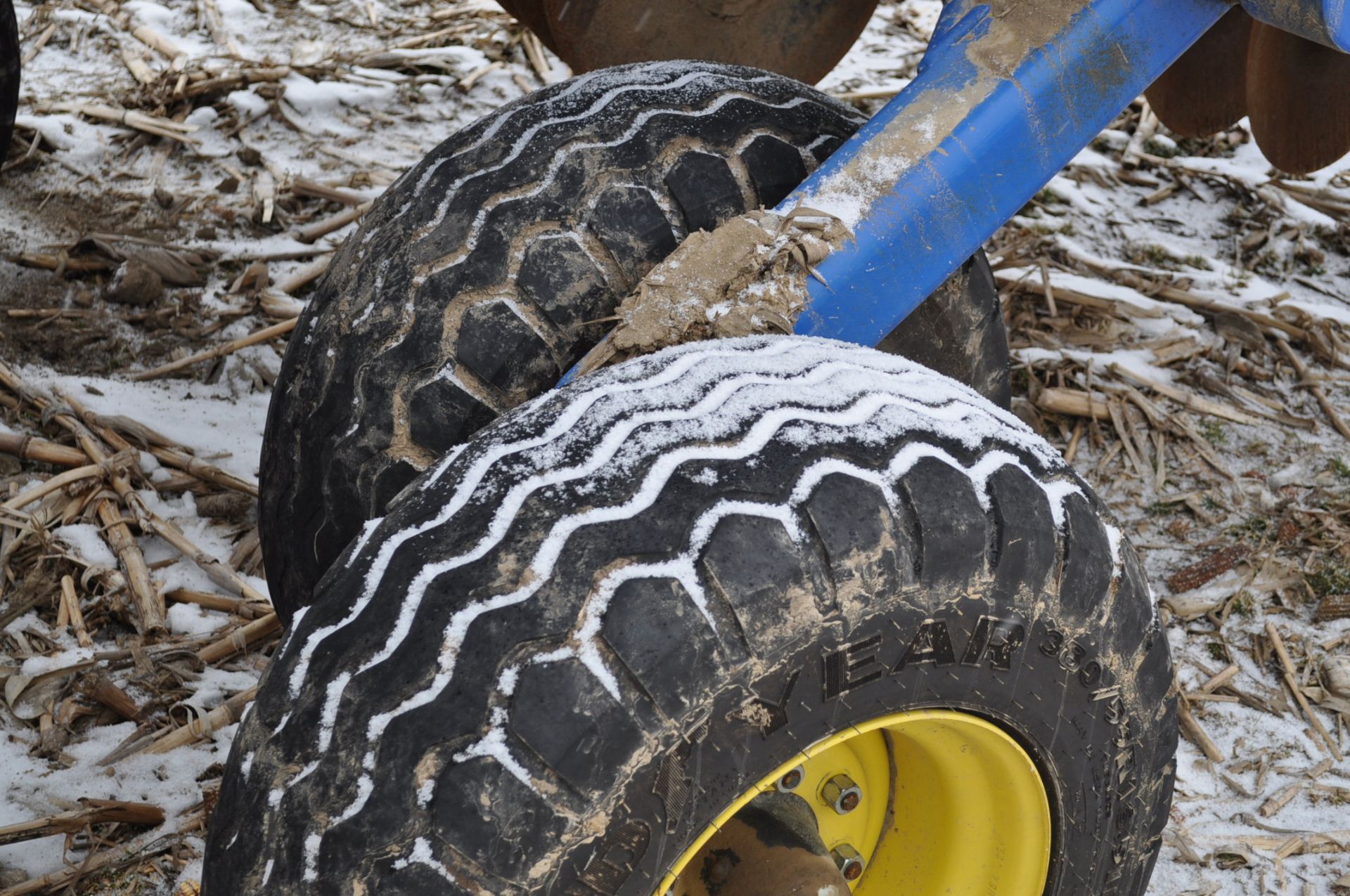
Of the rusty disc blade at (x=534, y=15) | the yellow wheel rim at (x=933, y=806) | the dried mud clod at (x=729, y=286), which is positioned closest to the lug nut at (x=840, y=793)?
the yellow wheel rim at (x=933, y=806)

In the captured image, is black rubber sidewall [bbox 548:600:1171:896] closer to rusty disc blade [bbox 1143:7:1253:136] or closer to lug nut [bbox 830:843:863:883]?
lug nut [bbox 830:843:863:883]

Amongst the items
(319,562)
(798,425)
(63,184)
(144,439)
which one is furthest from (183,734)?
(63,184)

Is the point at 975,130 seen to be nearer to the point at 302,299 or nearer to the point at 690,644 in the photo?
the point at 690,644

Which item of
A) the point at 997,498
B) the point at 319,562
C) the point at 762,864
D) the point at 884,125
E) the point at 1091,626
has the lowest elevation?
the point at 319,562

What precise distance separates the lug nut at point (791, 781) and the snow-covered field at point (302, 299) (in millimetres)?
1095

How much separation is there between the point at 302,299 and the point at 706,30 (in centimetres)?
192

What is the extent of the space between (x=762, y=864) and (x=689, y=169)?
1.18 metres

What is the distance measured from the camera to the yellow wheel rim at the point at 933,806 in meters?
1.62

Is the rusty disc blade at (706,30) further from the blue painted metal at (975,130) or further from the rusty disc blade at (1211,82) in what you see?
the blue painted metal at (975,130)

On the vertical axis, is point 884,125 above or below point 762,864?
above

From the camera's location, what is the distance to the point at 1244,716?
9.71 ft

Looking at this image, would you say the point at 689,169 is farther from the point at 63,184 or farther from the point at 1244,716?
the point at 63,184

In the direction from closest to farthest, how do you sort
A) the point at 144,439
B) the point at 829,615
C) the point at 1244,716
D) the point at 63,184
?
the point at 829,615 < the point at 1244,716 < the point at 144,439 < the point at 63,184

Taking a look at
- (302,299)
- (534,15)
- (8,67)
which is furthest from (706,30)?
(8,67)
